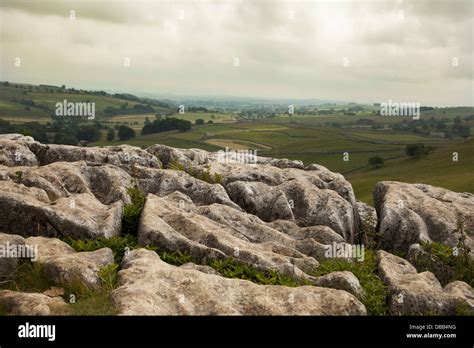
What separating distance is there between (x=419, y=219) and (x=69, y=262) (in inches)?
845

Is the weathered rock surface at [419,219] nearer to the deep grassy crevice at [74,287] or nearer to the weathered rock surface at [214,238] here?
the weathered rock surface at [214,238]

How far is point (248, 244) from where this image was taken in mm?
22984

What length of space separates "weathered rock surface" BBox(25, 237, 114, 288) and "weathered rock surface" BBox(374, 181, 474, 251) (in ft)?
59.3

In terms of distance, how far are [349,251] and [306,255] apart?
8.55ft

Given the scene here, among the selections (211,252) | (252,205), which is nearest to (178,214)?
(211,252)

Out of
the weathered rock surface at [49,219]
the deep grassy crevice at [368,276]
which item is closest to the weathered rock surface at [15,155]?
the weathered rock surface at [49,219]

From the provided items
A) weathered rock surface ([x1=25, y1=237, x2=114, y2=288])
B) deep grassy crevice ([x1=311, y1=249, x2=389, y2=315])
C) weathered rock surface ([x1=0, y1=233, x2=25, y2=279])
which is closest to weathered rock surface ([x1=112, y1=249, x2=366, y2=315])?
weathered rock surface ([x1=25, y1=237, x2=114, y2=288])

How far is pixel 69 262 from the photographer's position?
18422mm

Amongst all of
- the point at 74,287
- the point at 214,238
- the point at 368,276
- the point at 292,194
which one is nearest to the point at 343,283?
the point at 368,276

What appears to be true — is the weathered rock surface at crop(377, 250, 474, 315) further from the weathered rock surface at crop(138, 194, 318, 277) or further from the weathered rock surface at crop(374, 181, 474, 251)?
the weathered rock surface at crop(374, 181, 474, 251)

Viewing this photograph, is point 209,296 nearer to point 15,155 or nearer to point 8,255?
point 8,255
